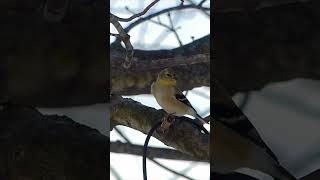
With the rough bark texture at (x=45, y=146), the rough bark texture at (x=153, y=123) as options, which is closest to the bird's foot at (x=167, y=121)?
the rough bark texture at (x=153, y=123)

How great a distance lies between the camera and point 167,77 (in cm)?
181

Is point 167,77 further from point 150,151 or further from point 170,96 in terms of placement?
point 150,151

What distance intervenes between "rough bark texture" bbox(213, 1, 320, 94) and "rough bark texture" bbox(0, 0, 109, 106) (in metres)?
0.39

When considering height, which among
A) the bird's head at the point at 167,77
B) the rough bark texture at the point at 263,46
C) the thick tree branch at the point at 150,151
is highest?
the rough bark texture at the point at 263,46

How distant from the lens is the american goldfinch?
5.89 feet

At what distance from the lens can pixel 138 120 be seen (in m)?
1.84

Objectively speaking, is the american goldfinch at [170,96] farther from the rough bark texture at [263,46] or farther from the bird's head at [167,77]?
the rough bark texture at [263,46]

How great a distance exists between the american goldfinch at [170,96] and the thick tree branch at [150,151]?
118 mm

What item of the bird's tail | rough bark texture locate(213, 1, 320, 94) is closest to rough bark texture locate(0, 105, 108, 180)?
the bird's tail

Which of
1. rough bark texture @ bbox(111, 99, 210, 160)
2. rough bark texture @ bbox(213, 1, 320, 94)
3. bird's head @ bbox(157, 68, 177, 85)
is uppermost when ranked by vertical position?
rough bark texture @ bbox(213, 1, 320, 94)

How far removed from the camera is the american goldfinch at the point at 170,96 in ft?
5.89

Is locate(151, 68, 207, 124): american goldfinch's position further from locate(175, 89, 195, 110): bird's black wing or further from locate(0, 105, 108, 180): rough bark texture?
locate(0, 105, 108, 180): rough bark texture

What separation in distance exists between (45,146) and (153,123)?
13.3 inches

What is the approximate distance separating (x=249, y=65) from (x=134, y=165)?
46cm
